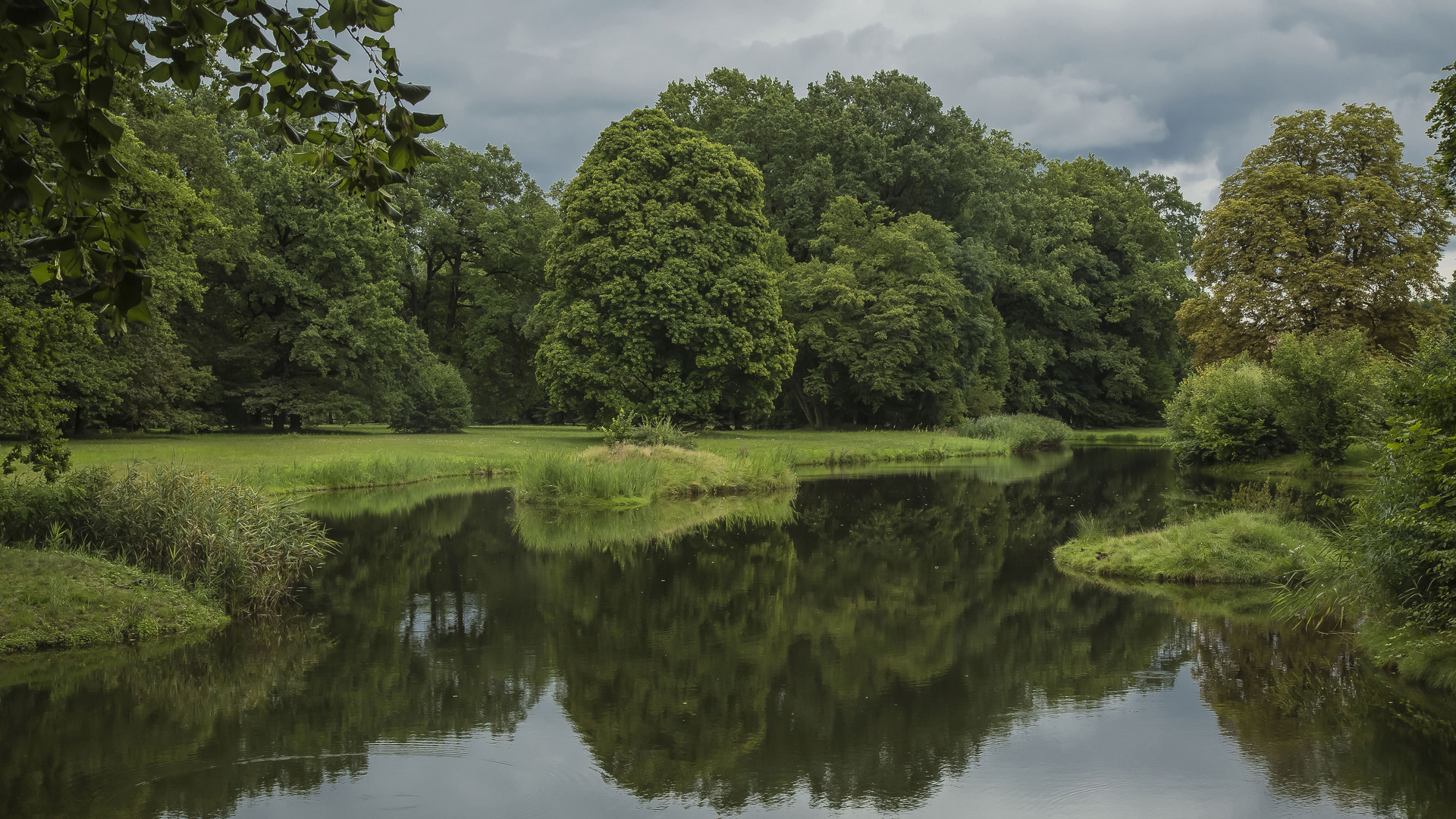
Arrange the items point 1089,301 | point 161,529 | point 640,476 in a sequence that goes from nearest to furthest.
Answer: point 161,529 → point 640,476 → point 1089,301

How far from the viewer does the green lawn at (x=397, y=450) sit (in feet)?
75.6

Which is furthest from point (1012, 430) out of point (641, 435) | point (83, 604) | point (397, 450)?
point (83, 604)

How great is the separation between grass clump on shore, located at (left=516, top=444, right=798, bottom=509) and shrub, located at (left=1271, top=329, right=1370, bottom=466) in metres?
13.7

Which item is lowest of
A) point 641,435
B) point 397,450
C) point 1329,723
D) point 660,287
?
point 1329,723

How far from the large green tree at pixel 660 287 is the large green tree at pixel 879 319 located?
5584 mm

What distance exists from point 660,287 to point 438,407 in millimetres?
14603

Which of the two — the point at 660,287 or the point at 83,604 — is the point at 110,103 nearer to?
the point at 83,604

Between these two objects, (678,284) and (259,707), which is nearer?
(259,707)

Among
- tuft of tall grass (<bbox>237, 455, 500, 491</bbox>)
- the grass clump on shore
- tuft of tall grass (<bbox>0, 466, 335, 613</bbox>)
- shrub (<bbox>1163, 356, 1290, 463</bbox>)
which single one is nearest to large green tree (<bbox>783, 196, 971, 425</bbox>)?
shrub (<bbox>1163, 356, 1290, 463</bbox>)

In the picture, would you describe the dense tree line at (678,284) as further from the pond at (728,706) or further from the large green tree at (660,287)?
the pond at (728,706)

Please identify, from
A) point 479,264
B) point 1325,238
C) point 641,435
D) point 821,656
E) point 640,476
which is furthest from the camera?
point 479,264

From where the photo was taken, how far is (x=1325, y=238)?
3391 centimetres

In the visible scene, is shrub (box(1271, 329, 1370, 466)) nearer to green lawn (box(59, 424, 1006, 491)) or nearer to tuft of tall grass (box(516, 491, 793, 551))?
green lawn (box(59, 424, 1006, 491))

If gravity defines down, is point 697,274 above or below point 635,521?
above
